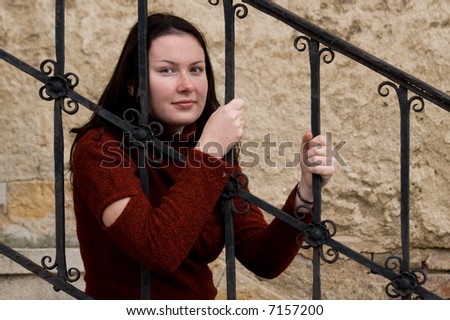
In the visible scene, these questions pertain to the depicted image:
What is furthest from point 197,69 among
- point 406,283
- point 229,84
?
point 406,283

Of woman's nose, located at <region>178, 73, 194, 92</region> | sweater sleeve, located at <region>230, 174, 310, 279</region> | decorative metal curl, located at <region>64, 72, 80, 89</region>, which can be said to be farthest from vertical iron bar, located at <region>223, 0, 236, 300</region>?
decorative metal curl, located at <region>64, 72, 80, 89</region>

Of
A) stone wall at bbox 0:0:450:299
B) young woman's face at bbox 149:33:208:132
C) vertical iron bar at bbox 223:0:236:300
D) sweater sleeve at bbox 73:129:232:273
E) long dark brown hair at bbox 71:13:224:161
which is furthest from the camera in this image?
stone wall at bbox 0:0:450:299

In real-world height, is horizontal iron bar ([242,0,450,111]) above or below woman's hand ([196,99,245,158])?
above

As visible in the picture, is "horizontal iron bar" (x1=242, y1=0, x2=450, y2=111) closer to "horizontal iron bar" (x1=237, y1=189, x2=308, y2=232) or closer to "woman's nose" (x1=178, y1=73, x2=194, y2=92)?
"woman's nose" (x1=178, y1=73, x2=194, y2=92)

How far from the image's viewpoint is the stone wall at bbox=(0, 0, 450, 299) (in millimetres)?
3758

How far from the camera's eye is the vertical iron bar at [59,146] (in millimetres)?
2166

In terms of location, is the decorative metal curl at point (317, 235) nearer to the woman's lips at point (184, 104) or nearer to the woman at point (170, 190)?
the woman at point (170, 190)

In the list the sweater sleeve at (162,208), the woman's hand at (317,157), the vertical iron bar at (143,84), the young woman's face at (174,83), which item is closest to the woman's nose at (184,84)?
the young woman's face at (174,83)

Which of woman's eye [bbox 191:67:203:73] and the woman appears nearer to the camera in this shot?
the woman

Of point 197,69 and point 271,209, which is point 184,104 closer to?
point 197,69

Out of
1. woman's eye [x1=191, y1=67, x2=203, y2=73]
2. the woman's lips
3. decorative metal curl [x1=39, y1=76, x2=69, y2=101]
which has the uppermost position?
woman's eye [x1=191, y1=67, x2=203, y2=73]

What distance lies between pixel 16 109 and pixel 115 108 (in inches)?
57.1

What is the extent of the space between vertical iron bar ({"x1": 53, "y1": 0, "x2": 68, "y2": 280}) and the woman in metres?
0.05

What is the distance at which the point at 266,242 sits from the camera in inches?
99.0
